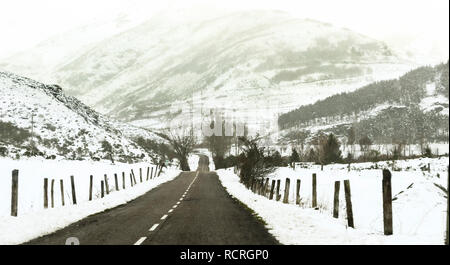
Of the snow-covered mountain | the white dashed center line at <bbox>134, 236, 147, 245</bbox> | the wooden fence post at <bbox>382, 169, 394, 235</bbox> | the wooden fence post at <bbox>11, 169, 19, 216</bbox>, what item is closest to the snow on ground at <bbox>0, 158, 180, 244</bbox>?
the wooden fence post at <bbox>11, 169, 19, 216</bbox>

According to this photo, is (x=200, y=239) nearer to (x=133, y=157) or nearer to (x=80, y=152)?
(x=80, y=152)

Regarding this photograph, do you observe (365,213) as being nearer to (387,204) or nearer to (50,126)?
(387,204)

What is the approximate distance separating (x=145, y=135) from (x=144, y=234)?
95.5 m

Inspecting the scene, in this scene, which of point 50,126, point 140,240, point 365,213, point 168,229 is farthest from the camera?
point 50,126

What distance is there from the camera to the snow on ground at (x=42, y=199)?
12.5 m

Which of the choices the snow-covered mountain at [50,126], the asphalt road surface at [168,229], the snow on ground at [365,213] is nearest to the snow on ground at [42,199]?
the asphalt road surface at [168,229]

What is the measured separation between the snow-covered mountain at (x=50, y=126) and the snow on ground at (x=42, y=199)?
973 centimetres

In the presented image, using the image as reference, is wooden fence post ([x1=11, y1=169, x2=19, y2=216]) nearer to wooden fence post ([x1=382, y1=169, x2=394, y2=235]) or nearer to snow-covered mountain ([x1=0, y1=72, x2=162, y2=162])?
wooden fence post ([x1=382, y1=169, x2=394, y2=235])

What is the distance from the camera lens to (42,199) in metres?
22.6

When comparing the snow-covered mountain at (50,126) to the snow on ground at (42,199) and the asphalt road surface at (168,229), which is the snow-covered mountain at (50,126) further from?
the asphalt road surface at (168,229)

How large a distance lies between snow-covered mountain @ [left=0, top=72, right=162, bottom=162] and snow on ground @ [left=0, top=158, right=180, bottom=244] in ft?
31.9

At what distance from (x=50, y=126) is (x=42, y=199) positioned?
118 ft

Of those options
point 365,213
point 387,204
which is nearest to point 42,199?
point 365,213
